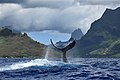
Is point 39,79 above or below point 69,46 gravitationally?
below

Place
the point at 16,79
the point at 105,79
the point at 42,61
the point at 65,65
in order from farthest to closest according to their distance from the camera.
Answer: the point at 42,61, the point at 65,65, the point at 16,79, the point at 105,79

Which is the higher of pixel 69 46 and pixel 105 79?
pixel 69 46

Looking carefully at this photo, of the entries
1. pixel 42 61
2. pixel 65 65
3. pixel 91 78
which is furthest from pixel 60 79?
pixel 42 61

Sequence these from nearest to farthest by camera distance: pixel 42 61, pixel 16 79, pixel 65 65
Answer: pixel 16 79
pixel 65 65
pixel 42 61

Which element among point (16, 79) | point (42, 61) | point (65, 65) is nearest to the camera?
point (16, 79)

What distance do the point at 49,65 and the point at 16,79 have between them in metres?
18.1

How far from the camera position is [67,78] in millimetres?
33656

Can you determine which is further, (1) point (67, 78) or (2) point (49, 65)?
(2) point (49, 65)

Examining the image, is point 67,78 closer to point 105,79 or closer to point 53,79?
point 53,79

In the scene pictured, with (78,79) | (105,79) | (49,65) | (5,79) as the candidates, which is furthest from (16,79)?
(49,65)

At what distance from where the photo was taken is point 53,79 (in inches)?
1308

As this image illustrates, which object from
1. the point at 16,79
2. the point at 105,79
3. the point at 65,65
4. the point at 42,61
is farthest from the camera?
the point at 42,61

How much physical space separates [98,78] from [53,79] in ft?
14.8

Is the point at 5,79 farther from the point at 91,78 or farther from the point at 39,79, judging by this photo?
the point at 91,78
